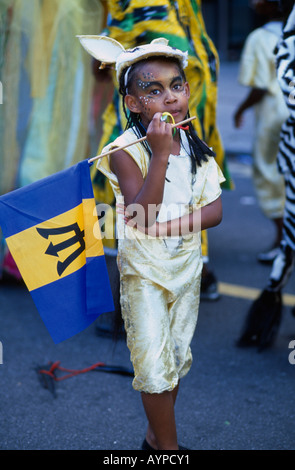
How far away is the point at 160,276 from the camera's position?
2350mm

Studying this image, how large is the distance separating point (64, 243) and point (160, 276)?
13.8 inches

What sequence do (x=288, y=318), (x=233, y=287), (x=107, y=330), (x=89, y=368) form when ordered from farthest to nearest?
Result: (x=233, y=287), (x=288, y=318), (x=107, y=330), (x=89, y=368)

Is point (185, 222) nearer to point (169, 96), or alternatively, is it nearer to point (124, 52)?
point (169, 96)

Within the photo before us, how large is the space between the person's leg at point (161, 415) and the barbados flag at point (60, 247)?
35 centimetres

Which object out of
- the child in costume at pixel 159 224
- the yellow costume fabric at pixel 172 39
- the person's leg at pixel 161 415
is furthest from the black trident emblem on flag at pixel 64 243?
the yellow costume fabric at pixel 172 39

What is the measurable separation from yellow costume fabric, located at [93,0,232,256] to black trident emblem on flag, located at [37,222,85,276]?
1284 mm

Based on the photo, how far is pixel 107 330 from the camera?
3.80 meters

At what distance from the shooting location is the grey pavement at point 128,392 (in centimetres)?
282

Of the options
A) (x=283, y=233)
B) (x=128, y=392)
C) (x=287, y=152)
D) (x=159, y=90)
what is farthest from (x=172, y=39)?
(x=128, y=392)

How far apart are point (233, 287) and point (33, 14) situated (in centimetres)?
228

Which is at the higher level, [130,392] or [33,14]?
[33,14]

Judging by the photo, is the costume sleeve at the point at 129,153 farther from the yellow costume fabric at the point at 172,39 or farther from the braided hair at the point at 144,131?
the yellow costume fabric at the point at 172,39

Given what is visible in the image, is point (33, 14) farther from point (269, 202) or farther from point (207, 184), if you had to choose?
point (207, 184)
